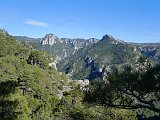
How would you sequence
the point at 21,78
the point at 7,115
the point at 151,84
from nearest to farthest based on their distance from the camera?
the point at 151,84, the point at 7,115, the point at 21,78

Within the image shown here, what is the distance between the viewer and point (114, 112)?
4903 centimetres

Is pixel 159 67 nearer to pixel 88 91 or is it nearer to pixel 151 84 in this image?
pixel 151 84

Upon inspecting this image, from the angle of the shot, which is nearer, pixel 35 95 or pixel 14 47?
pixel 35 95

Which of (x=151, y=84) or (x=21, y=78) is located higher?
(x=151, y=84)

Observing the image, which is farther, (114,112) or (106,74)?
(114,112)

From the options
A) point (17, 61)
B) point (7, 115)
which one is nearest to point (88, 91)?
point (7, 115)

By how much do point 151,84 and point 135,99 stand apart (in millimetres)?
1204

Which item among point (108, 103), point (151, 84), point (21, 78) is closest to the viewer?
point (151, 84)

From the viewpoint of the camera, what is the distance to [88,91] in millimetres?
16188

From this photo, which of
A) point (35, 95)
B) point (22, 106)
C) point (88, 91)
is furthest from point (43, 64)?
point (88, 91)

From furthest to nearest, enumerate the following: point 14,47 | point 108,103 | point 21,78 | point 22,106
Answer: point 14,47 → point 21,78 → point 22,106 → point 108,103

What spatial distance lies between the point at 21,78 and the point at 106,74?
55.4 meters

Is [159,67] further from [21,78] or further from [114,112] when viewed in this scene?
[21,78]

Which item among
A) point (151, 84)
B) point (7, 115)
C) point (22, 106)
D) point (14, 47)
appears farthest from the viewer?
point (14, 47)
